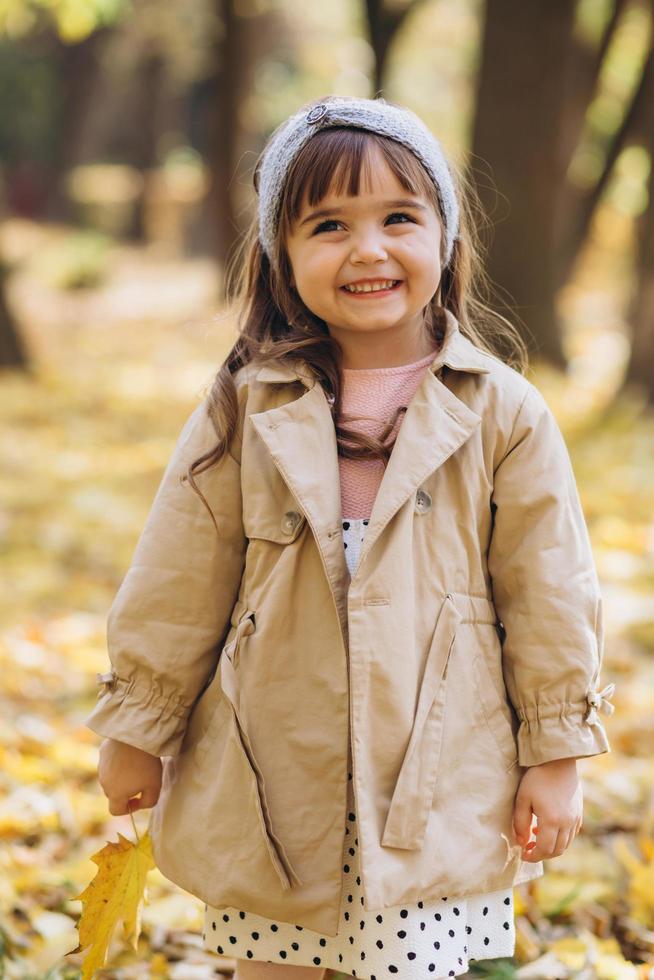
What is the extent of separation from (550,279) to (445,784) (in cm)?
683

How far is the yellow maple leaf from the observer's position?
6.34ft

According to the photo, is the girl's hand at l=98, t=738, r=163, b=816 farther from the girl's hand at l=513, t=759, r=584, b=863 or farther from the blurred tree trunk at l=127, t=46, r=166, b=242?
the blurred tree trunk at l=127, t=46, r=166, b=242

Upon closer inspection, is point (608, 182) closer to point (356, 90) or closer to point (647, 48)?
point (647, 48)

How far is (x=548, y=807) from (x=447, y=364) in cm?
70

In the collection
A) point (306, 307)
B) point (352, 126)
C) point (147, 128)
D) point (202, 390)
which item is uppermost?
point (147, 128)

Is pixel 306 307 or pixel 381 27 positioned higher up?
pixel 381 27

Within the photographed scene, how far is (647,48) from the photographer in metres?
10.1

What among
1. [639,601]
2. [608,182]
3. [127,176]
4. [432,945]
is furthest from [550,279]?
[127,176]

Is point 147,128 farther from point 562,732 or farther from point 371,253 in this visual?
point 562,732

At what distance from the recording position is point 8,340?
351 inches

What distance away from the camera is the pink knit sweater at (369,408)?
1868mm

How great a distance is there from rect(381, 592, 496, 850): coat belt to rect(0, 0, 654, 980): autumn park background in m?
0.63

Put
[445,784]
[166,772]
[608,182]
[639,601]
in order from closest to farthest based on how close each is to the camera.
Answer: [445,784] < [166,772] < [639,601] < [608,182]

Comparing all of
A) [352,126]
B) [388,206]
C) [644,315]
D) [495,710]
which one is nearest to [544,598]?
[495,710]
